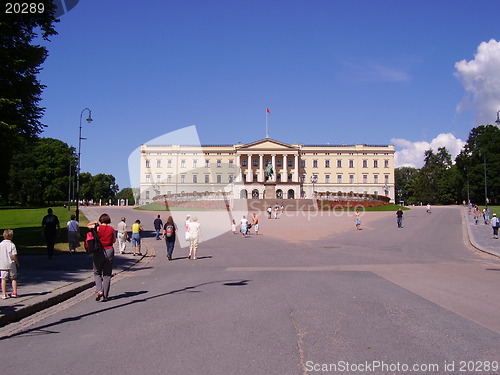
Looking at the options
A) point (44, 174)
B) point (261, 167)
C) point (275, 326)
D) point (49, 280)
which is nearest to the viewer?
point (275, 326)

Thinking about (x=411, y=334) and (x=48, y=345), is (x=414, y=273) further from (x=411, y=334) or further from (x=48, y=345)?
(x=48, y=345)

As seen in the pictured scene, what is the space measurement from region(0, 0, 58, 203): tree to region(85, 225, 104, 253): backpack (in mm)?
13970

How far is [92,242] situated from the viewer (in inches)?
420

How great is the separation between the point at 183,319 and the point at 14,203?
11495cm

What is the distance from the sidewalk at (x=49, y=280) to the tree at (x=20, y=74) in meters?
7.90

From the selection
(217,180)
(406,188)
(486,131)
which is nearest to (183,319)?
(486,131)

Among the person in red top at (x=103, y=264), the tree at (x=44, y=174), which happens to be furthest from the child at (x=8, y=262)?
the tree at (x=44, y=174)

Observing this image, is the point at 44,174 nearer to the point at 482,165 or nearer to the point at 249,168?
the point at 249,168

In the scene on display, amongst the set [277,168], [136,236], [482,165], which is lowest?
[136,236]

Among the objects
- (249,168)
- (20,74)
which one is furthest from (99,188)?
(20,74)

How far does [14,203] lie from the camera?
360 ft

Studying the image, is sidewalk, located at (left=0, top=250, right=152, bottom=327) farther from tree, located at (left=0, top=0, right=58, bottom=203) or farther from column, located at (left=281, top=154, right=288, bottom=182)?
column, located at (left=281, top=154, right=288, bottom=182)

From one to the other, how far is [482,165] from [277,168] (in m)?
50.9
